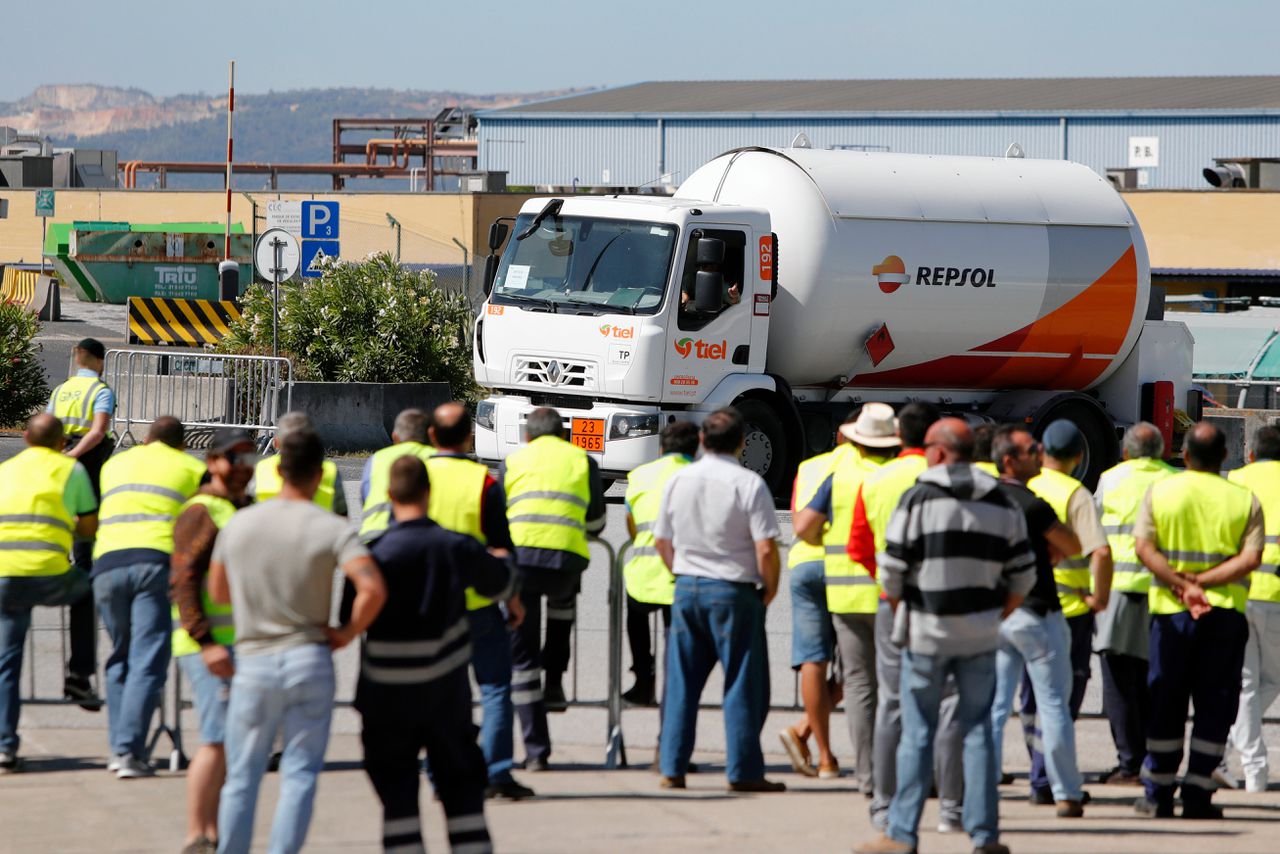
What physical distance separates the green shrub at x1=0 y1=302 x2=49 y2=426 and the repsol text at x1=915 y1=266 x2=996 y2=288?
10362 millimetres

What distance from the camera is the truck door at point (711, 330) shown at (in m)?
16.1

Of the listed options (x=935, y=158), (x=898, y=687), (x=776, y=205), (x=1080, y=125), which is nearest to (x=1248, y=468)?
(x=898, y=687)

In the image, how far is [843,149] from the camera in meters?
18.8

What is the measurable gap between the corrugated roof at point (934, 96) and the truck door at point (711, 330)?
157 feet

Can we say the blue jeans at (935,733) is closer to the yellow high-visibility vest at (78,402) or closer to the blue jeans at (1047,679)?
the blue jeans at (1047,679)

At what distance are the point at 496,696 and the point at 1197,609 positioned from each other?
3.09 meters

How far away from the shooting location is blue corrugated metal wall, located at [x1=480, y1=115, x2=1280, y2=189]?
6069cm

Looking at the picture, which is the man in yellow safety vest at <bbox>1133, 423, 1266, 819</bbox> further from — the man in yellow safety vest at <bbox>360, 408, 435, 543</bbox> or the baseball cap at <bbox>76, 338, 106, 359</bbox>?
the baseball cap at <bbox>76, 338, 106, 359</bbox>

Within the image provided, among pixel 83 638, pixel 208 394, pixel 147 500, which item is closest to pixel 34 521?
pixel 147 500

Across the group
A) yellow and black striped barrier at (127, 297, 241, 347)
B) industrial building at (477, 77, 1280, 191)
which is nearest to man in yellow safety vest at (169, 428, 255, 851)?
yellow and black striped barrier at (127, 297, 241, 347)

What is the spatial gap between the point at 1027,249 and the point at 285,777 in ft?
45.7

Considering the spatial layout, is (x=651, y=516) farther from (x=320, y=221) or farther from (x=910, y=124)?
(x=910, y=124)

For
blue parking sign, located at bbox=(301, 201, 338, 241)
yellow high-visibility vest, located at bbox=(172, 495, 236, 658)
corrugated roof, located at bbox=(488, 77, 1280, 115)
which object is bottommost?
yellow high-visibility vest, located at bbox=(172, 495, 236, 658)

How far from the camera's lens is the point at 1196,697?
7781mm
